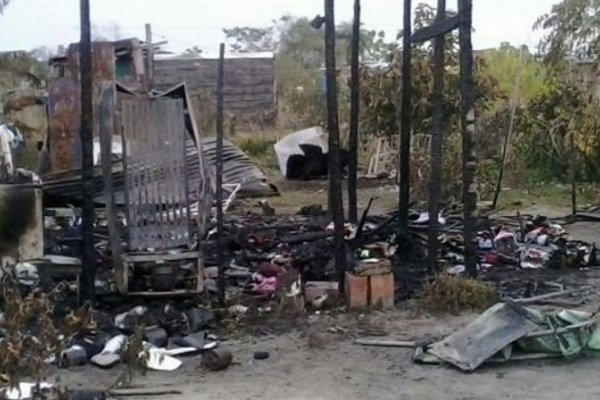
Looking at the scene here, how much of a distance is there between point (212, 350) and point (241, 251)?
A: 4240mm

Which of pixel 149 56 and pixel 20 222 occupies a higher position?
pixel 149 56

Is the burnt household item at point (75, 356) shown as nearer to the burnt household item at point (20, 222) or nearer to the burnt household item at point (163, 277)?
the burnt household item at point (163, 277)

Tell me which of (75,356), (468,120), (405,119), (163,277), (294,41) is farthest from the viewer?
(294,41)

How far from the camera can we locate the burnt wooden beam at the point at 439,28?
32.2ft

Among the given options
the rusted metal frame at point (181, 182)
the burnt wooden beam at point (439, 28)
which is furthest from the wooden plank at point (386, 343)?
the burnt wooden beam at point (439, 28)

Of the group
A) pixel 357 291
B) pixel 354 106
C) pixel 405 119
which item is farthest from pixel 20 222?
pixel 354 106

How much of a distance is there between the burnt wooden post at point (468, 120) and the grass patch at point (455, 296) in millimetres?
568

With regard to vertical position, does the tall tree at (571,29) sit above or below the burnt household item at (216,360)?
above

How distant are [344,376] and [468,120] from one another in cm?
326

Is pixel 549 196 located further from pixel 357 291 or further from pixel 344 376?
pixel 344 376

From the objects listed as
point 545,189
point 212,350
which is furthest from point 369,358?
point 545,189

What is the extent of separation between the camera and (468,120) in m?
9.65

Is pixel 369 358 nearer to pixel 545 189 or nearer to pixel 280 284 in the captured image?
pixel 280 284

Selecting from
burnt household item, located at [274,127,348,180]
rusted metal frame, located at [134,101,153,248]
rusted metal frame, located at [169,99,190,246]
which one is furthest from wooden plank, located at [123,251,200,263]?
burnt household item, located at [274,127,348,180]
